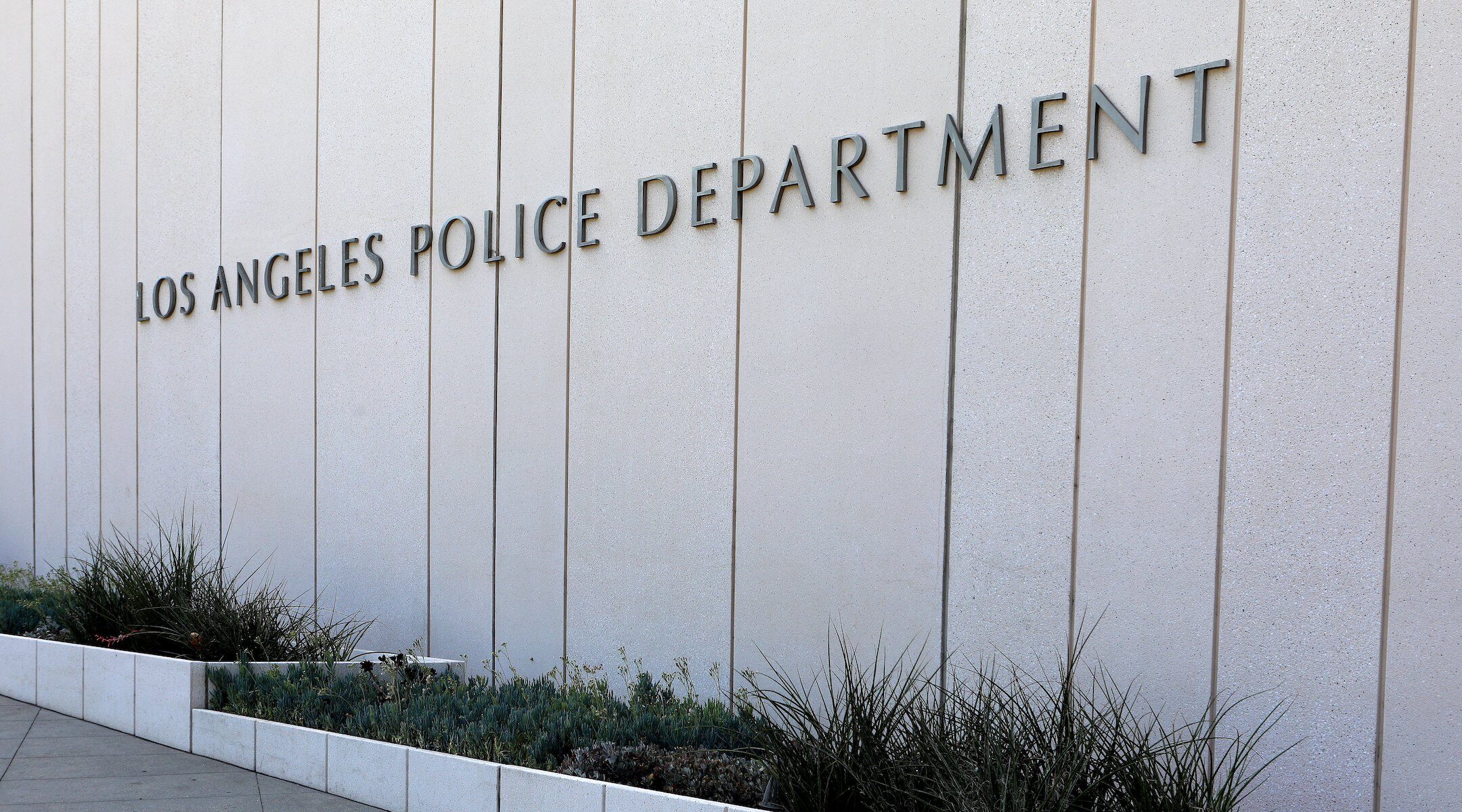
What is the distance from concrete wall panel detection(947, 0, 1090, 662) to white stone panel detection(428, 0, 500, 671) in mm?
3291

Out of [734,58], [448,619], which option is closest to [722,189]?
[734,58]

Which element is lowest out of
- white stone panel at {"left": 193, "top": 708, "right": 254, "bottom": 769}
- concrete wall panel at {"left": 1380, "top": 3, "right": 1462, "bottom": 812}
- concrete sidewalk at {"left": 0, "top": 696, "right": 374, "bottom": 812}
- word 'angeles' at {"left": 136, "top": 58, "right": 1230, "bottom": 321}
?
concrete sidewalk at {"left": 0, "top": 696, "right": 374, "bottom": 812}

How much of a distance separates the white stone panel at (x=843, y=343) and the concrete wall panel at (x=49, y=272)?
8485mm

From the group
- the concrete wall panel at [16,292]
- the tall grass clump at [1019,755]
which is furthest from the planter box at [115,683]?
the concrete wall panel at [16,292]

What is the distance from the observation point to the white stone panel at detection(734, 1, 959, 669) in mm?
5375

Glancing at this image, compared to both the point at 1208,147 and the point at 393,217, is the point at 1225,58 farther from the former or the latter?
the point at 393,217

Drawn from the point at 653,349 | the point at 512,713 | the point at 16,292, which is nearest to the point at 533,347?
the point at 653,349

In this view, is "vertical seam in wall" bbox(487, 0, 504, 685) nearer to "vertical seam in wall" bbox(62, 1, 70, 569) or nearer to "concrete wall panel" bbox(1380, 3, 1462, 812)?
"concrete wall panel" bbox(1380, 3, 1462, 812)

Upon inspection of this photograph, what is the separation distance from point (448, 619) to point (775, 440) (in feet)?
9.35

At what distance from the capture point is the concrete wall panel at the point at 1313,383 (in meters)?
4.18

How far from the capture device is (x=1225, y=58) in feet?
14.9

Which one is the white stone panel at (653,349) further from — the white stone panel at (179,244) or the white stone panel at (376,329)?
the white stone panel at (179,244)

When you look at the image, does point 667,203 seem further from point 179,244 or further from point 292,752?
point 179,244

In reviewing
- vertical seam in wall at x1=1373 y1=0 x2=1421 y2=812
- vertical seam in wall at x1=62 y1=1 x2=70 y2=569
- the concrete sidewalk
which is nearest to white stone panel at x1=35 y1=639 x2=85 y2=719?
the concrete sidewalk
